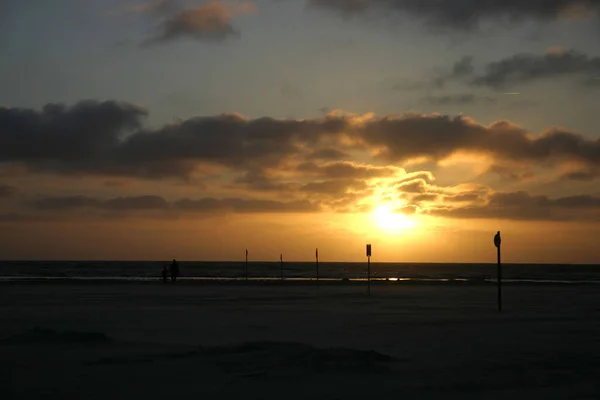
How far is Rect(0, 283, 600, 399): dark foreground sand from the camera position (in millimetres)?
11844

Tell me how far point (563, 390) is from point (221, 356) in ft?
21.9

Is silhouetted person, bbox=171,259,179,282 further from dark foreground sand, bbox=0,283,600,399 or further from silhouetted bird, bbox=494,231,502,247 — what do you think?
silhouetted bird, bbox=494,231,502,247

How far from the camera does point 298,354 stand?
14.8 m

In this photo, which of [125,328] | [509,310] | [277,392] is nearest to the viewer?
[277,392]

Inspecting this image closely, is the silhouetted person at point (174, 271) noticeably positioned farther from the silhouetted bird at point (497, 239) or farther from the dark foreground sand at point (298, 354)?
the silhouetted bird at point (497, 239)

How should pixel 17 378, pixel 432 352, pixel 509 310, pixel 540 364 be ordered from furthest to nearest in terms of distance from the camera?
1. pixel 509 310
2. pixel 432 352
3. pixel 540 364
4. pixel 17 378

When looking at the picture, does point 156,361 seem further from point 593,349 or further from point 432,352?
point 593,349

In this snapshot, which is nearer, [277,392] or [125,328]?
[277,392]

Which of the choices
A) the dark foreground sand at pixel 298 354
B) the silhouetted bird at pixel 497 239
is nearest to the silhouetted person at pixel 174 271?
the dark foreground sand at pixel 298 354

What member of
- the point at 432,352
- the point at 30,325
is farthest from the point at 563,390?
the point at 30,325

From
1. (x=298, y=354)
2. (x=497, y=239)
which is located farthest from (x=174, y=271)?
(x=298, y=354)

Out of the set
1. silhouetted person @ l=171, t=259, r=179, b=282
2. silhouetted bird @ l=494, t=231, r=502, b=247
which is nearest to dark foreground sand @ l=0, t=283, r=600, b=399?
silhouetted bird @ l=494, t=231, r=502, b=247

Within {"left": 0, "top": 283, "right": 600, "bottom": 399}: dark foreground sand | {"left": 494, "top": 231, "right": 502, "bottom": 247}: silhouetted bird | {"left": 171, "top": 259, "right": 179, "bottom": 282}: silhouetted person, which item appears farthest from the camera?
{"left": 171, "top": 259, "right": 179, "bottom": 282}: silhouetted person

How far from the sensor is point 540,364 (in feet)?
47.5
